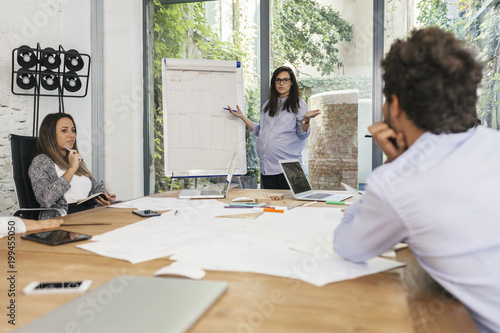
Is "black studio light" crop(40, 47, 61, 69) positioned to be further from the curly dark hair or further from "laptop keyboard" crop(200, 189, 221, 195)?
the curly dark hair

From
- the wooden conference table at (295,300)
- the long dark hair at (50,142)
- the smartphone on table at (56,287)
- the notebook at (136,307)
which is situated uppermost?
the long dark hair at (50,142)

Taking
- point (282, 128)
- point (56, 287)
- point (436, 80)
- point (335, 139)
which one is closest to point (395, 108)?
point (436, 80)

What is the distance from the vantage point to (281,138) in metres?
3.52

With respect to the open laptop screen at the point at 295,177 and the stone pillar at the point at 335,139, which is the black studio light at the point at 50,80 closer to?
the open laptop screen at the point at 295,177

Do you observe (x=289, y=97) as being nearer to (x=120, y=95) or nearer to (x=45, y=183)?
(x=120, y=95)

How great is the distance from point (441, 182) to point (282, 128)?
277 centimetres

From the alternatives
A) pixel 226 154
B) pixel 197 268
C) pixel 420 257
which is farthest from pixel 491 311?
pixel 226 154

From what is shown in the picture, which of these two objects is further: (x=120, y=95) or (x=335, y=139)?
(x=120, y=95)

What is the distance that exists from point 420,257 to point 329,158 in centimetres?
327

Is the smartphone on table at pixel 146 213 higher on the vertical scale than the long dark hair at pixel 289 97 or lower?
lower

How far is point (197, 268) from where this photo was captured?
0.93 m

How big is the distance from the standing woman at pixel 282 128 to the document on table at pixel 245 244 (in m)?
1.85

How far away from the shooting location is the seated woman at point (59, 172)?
2184 mm

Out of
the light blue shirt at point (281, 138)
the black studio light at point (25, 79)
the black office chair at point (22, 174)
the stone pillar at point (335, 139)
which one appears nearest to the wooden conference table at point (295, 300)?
the black office chair at point (22, 174)
